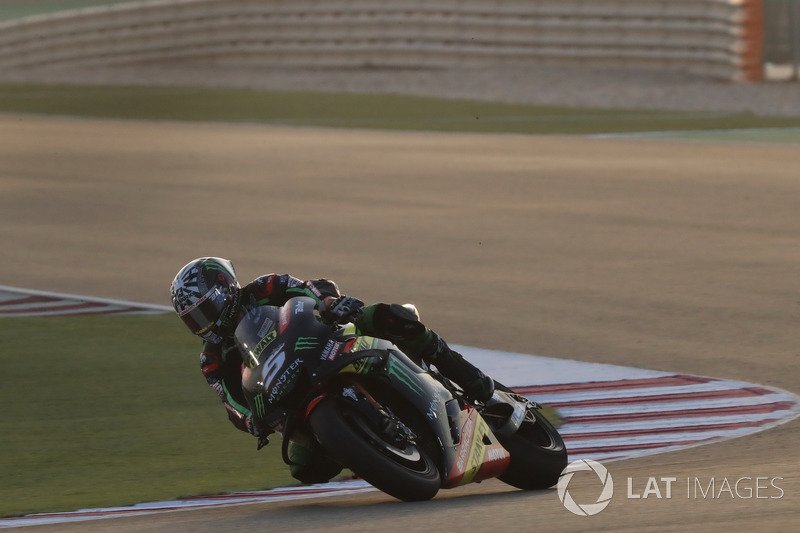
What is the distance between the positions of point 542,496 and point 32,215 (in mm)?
13054

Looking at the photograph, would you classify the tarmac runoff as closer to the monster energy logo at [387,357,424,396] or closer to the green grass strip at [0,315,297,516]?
the green grass strip at [0,315,297,516]

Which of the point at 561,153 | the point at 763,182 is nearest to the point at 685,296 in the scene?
the point at 763,182

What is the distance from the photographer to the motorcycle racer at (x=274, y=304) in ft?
20.9

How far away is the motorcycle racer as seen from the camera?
6383 millimetres

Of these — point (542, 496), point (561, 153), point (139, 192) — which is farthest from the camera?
point (561, 153)

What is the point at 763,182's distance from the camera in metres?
19.3

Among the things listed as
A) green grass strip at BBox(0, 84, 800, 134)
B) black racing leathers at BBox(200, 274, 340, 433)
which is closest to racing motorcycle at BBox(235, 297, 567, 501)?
black racing leathers at BBox(200, 274, 340, 433)

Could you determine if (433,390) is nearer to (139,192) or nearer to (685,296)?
(685,296)

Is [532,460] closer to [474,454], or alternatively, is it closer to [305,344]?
[474,454]

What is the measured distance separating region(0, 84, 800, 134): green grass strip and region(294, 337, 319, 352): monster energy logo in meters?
21.3

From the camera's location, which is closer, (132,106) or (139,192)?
(139,192)

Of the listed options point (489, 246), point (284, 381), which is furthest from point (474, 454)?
point (489, 246)

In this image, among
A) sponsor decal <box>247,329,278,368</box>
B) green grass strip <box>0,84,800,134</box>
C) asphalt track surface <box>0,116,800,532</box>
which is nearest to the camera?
sponsor decal <box>247,329,278,368</box>

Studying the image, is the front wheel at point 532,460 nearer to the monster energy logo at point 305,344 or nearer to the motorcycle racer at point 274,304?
the motorcycle racer at point 274,304
